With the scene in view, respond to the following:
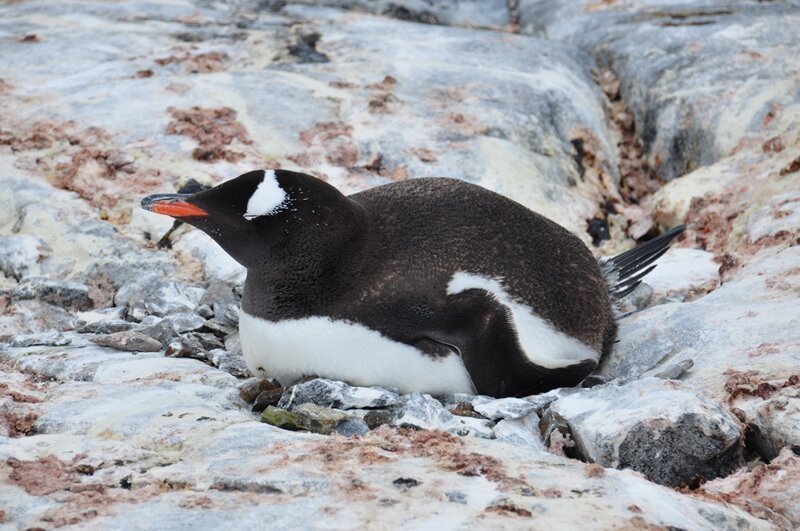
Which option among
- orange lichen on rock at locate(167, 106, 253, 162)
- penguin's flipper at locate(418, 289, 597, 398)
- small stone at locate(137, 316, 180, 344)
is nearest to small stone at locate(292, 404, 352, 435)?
penguin's flipper at locate(418, 289, 597, 398)

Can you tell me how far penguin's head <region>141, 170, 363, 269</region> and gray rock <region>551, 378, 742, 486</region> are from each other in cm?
124

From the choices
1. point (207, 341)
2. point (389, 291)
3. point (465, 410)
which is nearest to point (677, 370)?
point (465, 410)

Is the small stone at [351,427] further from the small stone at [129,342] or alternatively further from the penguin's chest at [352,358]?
the small stone at [129,342]

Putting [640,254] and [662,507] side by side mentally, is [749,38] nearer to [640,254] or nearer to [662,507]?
[640,254]

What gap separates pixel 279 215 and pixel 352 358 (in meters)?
0.61

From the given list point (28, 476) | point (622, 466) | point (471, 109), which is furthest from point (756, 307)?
point (471, 109)

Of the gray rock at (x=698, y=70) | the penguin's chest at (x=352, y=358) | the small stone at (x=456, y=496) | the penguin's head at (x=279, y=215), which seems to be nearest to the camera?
the small stone at (x=456, y=496)

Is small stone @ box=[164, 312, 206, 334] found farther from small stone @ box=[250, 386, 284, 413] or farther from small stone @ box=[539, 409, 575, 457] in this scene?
small stone @ box=[539, 409, 575, 457]

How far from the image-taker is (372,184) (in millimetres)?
6395

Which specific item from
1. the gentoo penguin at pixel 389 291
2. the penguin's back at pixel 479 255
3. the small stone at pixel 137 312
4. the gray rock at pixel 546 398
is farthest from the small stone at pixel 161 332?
the gray rock at pixel 546 398

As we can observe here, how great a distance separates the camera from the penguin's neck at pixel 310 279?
3859mm

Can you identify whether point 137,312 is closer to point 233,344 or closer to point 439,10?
point 233,344

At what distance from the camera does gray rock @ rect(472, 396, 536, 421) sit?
3.47 meters

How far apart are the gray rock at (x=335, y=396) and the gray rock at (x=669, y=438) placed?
2.32 feet
